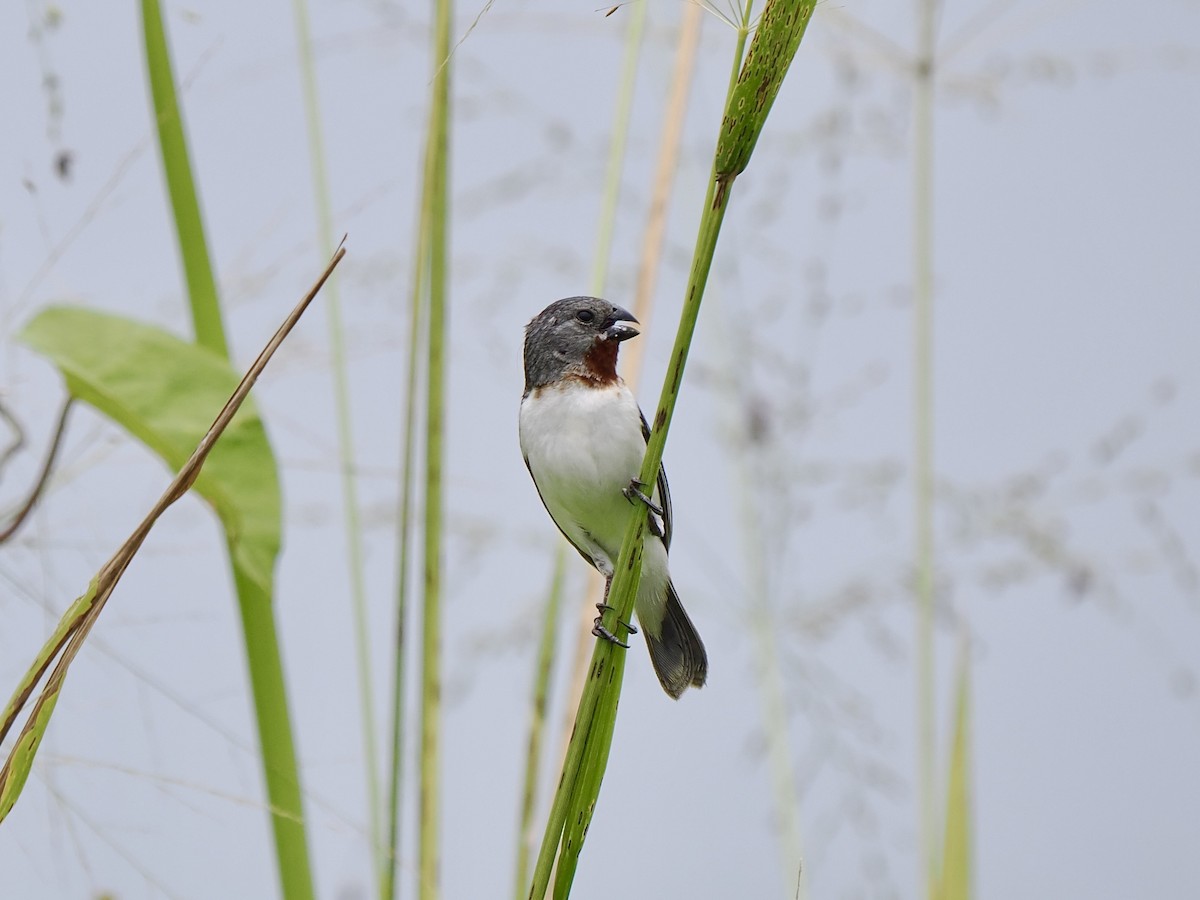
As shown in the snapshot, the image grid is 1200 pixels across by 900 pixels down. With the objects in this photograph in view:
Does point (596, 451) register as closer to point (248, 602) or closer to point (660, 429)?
point (248, 602)

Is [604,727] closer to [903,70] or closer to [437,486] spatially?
[437,486]

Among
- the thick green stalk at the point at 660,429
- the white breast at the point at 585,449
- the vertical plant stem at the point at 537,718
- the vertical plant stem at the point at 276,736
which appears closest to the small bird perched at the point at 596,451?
the white breast at the point at 585,449

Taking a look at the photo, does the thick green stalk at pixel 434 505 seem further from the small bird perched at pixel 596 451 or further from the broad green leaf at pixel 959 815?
the small bird perched at pixel 596 451

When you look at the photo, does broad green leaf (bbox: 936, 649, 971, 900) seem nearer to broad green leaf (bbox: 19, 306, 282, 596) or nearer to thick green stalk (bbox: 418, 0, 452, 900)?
thick green stalk (bbox: 418, 0, 452, 900)

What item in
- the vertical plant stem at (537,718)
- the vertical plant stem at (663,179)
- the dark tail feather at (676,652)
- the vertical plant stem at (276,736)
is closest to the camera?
the vertical plant stem at (276,736)

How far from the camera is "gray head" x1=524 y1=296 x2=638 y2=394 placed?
209 centimetres

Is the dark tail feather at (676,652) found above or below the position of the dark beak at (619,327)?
below

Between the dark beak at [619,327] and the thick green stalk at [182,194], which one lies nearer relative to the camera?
the thick green stalk at [182,194]

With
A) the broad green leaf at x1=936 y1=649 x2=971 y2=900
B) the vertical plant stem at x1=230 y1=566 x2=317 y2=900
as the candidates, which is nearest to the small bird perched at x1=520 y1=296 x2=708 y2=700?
the broad green leaf at x1=936 y1=649 x2=971 y2=900

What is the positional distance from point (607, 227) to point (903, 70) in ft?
3.61

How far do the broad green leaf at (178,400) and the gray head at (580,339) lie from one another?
0.93 metres

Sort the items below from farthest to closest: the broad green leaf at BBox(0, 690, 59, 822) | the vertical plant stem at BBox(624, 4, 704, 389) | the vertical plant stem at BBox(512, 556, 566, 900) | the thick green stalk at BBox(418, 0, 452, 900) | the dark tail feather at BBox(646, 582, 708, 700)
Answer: the dark tail feather at BBox(646, 582, 708, 700) → the vertical plant stem at BBox(624, 4, 704, 389) → the vertical plant stem at BBox(512, 556, 566, 900) → the thick green stalk at BBox(418, 0, 452, 900) → the broad green leaf at BBox(0, 690, 59, 822)

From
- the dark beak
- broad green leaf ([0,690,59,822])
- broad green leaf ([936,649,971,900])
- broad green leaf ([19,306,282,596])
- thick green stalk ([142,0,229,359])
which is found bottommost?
broad green leaf ([0,690,59,822])

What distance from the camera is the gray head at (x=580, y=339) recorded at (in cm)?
209
